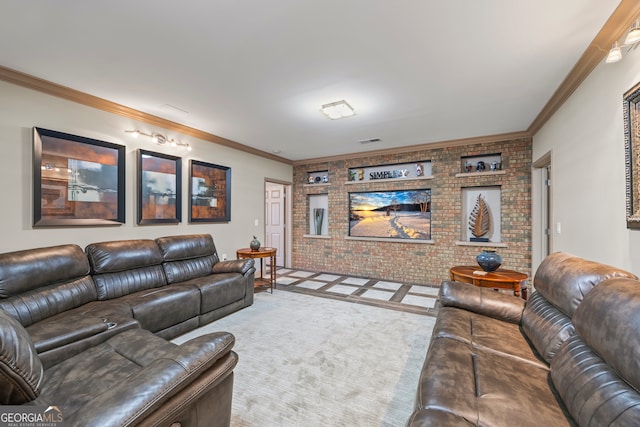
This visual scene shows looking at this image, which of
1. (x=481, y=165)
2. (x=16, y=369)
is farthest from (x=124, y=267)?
(x=481, y=165)

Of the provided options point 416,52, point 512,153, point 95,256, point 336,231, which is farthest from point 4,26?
point 512,153

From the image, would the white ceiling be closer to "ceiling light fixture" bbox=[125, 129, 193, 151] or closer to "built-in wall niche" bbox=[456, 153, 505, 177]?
"ceiling light fixture" bbox=[125, 129, 193, 151]

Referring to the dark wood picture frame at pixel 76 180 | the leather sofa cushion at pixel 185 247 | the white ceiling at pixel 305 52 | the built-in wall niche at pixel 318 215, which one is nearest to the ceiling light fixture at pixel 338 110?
the white ceiling at pixel 305 52

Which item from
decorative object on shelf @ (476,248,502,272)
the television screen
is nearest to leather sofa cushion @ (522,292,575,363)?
decorative object on shelf @ (476,248,502,272)

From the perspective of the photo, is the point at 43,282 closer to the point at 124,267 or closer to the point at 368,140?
the point at 124,267

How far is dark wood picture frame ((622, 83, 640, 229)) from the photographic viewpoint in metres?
1.65

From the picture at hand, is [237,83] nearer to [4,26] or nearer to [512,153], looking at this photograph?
[4,26]

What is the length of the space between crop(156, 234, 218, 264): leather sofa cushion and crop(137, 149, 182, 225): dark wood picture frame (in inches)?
15.8

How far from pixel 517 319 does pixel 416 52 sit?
7.34 feet

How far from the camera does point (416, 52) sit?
7.14 ft

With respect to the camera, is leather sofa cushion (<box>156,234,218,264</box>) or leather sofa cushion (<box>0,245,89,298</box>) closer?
leather sofa cushion (<box>0,245,89,298</box>)

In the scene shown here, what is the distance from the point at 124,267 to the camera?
2.90 meters

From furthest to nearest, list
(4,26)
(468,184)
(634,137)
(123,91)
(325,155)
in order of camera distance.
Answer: (325,155)
(468,184)
(123,91)
(4,26)
(634,137)

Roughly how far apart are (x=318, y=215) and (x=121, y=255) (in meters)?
3.88
